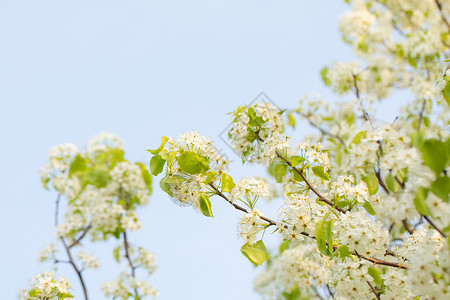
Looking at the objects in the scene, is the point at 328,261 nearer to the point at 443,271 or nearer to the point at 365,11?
the point at 443,271

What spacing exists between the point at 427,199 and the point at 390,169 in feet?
1.09

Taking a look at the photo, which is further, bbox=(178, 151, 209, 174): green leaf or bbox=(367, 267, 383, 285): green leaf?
bbox=(367, 267, 383, 285): green leaf

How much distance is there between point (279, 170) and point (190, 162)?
0.80 m

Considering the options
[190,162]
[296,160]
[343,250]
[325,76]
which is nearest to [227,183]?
[190,162]

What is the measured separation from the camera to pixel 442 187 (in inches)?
73.6

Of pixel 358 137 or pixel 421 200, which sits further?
pixel 358 137

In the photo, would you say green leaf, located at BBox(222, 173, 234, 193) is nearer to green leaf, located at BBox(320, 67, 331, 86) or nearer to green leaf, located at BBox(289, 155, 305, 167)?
green leaf, located at BBox(289, 155, 305, 167)

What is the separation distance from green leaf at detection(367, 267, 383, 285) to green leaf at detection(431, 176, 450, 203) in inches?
53.8

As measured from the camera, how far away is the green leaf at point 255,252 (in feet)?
9.72

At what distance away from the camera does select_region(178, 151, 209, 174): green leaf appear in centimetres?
292

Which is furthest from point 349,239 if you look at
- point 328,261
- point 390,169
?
point 390,169

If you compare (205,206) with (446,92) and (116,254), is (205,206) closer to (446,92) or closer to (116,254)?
(446,92)

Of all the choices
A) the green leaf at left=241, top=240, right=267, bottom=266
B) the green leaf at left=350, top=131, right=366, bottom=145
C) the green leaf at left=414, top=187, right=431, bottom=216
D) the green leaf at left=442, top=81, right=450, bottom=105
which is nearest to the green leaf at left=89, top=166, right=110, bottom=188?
the green leaf at left=241, top=240, right=267, bottom=266

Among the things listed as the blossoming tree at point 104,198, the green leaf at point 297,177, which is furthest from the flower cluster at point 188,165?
the blossoming tree at point 104,198
